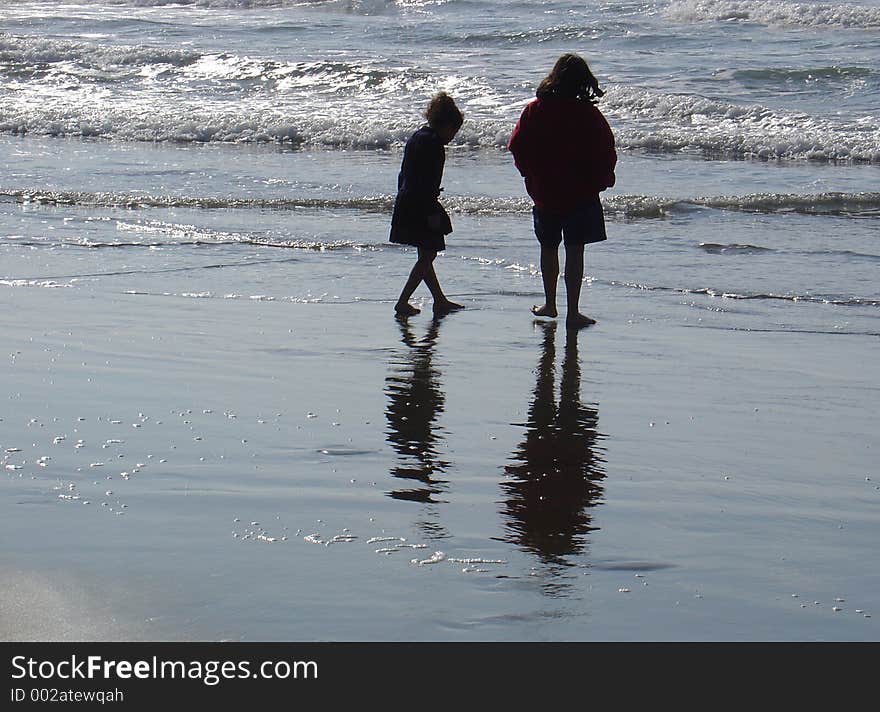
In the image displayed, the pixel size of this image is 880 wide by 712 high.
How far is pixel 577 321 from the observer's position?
6980mm

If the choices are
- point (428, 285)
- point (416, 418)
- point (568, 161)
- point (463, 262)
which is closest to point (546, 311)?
point (428, 285)

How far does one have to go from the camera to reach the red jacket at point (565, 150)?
713 cm

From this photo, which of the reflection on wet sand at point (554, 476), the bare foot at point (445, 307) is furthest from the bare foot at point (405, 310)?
the reflection on wet sand at point (554, 476)

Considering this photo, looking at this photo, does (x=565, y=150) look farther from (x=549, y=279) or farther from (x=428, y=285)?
Result: (x=428, y=285)

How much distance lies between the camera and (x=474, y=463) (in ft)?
14.4

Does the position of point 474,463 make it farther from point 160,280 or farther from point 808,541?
point 160,280

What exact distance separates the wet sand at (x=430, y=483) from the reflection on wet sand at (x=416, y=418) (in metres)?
0.01

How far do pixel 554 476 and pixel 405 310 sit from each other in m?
3.09

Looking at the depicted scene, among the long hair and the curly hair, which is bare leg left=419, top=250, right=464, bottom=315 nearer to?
the curly hair

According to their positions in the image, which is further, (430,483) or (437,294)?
(437,294)

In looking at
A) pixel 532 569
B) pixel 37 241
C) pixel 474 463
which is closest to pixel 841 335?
pixel 474 463

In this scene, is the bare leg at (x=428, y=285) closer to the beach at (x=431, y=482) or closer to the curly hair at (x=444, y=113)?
the beach at (x=431, y=482)

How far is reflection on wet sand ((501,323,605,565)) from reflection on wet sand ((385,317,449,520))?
0.82 feet

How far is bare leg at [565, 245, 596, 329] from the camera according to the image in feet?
23.0
